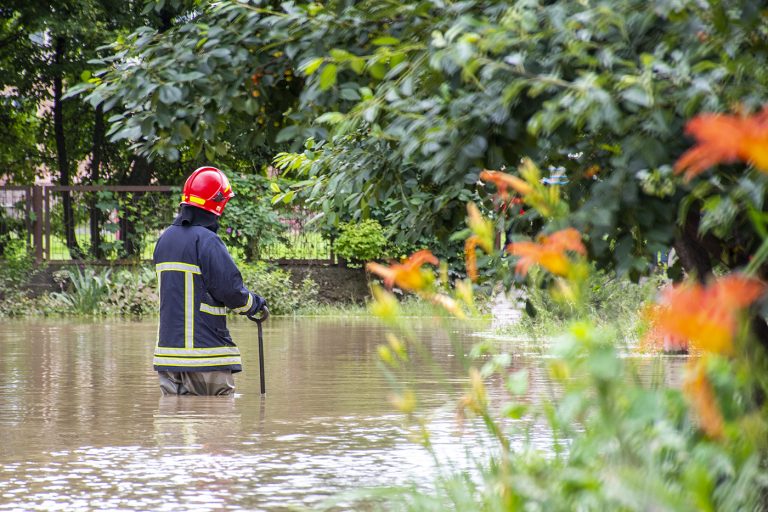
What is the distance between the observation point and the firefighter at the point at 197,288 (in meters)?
9.23

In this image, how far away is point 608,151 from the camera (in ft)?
15.9

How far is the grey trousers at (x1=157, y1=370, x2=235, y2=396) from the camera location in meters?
9.58

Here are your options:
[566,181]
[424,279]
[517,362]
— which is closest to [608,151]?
[566,181]

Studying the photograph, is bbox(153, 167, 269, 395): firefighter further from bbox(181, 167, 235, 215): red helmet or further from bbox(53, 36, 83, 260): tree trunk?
bbox(53, 36, 83, 260): tree trunk

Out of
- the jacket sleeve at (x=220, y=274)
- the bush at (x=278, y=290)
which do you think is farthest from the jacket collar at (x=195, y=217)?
the bush at (x=278, y=290)

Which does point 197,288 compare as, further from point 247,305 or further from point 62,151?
point 62,151

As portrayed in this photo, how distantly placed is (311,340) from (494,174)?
12478 millimetres

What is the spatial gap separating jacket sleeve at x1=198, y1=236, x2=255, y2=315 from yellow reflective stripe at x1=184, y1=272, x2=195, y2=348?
104 mm

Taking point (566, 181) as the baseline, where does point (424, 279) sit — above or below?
below

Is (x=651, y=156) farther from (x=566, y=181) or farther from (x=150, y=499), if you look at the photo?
(x=150, y=499)

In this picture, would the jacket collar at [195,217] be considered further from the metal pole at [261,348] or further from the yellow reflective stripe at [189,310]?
Answer: the metal pole at [261,348]

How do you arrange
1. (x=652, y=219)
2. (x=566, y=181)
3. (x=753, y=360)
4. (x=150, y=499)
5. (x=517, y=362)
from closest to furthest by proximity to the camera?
(x=753, y=360) < (x=652, y=219) < (x=566, y=181) < (x=150, y=499) < (x=517, y=362)

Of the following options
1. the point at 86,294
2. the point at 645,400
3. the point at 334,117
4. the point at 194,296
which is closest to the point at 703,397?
the point at 645,400

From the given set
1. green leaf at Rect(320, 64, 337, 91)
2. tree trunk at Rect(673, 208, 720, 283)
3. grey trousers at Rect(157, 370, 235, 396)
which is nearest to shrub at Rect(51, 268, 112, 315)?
grey trousers at Rect(157, 370, 235, 396)
